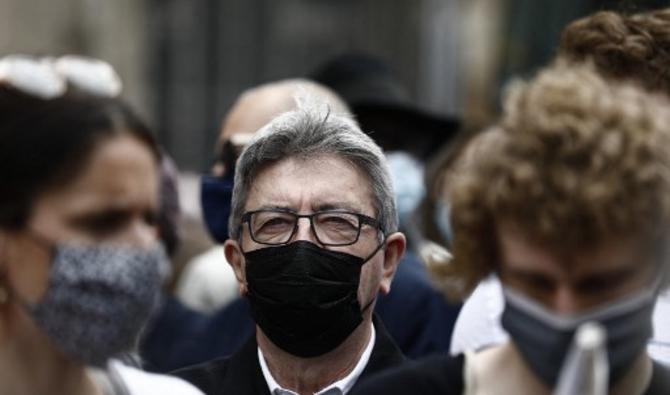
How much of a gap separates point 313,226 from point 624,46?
93 centimetres

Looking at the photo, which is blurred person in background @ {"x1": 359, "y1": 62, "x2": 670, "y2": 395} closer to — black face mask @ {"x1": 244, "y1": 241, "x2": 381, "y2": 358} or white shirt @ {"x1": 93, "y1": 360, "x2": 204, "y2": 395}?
white shirt @ {"x1": 93, "y1": 360, "x2": 204, "y2": 395}

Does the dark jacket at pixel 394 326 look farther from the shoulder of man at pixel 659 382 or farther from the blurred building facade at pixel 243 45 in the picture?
the blurred building facade at pixel 243 45

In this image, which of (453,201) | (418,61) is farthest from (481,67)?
(453,201)

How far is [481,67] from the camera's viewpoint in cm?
1440

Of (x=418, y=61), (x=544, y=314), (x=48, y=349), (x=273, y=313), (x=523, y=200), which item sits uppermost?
(x=523, y=200)

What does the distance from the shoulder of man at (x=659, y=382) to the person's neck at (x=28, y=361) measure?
4.00 ft

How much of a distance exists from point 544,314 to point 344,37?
1166 centimetres

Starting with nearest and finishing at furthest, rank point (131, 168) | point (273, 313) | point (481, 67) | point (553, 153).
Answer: point (553, 153)
point (131, 168)
point (273, 313)
point (481, 67)

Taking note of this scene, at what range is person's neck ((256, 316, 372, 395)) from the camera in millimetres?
4504

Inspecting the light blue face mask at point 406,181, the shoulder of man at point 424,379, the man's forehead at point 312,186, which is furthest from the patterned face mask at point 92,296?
the light blue face mask at point 406,181

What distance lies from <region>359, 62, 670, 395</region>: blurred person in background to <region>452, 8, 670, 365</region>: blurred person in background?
0.79 metres

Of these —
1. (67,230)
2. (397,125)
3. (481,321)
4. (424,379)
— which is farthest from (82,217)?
(397,125)

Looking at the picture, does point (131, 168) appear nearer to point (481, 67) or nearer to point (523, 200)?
point (523, 200)

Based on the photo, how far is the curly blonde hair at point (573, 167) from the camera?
3346 millimetres
